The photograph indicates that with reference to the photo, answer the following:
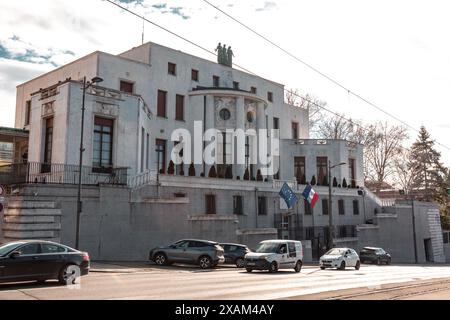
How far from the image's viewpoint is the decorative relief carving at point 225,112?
42.8m

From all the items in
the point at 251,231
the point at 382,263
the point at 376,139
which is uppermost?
the point at 376,139

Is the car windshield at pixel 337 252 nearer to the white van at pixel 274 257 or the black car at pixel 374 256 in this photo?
the white van at pixel 274 257

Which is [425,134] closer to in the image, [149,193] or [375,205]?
[375,205]

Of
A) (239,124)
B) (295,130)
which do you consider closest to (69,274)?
(239,124)

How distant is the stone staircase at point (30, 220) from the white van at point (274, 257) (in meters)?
9.71

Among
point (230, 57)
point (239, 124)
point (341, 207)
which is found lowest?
point (341, 207)

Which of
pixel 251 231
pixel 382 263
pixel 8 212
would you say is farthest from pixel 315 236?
pixel 8 212

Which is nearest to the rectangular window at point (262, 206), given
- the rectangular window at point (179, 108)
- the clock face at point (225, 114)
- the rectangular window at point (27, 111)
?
the clock face at point (225, 114)

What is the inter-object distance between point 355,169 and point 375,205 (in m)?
4.86

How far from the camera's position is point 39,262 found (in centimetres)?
1439

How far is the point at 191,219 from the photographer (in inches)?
1153

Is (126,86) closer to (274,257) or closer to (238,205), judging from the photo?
(238,205)

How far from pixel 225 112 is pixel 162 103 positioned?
19.5ft

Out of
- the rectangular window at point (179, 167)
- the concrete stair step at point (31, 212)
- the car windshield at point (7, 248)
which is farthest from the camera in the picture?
the rectangular window at point (179, 167)
